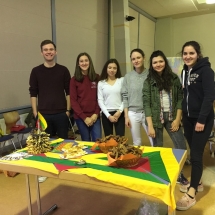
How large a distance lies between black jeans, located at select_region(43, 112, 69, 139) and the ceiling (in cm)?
538

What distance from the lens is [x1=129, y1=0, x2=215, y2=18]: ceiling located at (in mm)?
7168

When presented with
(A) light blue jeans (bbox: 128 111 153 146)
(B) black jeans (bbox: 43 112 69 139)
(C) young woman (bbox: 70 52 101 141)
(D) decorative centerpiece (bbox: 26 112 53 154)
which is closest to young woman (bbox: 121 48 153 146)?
(A) light blue jeans (bbox: 128 111 153 146)

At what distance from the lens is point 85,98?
109 inches

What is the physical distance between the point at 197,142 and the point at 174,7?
6.65m

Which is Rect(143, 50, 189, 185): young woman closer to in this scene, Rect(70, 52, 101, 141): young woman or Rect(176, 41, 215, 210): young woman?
Rect(176, 41, 215, 210): young woman

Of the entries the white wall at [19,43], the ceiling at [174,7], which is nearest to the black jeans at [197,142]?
the white wall at [19,43]

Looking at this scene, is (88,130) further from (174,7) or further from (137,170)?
(174,7)

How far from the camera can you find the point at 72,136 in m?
4.41

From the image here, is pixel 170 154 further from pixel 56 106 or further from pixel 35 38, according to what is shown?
pixel 35 38

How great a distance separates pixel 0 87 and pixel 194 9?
22.3 ft

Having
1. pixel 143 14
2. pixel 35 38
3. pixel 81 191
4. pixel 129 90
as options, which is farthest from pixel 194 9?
pixel 81 191

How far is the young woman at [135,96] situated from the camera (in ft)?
8.39

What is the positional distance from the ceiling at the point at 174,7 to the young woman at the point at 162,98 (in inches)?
209

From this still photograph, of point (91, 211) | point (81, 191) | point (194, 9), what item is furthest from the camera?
point (194, 9)
